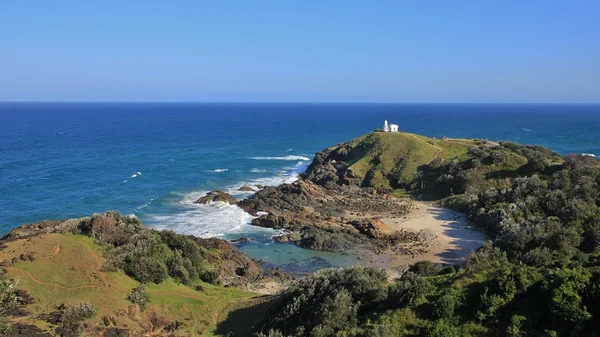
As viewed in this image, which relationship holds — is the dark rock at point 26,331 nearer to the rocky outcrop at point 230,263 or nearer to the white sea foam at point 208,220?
the rocky outcrop at point 230,263

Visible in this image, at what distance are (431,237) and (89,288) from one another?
32.3 meters

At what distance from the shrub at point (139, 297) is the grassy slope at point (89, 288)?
280mm

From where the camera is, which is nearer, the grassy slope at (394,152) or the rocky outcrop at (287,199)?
the rocky outcrop at (287,199)

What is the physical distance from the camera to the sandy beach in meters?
40.4

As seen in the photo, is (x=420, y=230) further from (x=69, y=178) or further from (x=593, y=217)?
(x=69, y=178)

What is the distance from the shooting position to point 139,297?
24.0 meters

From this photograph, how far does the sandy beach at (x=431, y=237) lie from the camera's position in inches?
1591

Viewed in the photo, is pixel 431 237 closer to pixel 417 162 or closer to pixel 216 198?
pixel 417 162

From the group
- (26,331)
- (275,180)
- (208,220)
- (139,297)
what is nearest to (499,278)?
(139,297)

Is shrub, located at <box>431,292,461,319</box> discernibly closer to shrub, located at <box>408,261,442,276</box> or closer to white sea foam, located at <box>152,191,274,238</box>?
shrub, located at <box>408,261,442,276</box>

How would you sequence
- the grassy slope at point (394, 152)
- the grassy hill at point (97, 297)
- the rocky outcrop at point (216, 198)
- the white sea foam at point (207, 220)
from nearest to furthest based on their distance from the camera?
the grassy hill at point (97, 297)
the white sea foam at point (207, 220)
the rocky outcrop at point (216, 198)
the grassy slope at point (394, 152)

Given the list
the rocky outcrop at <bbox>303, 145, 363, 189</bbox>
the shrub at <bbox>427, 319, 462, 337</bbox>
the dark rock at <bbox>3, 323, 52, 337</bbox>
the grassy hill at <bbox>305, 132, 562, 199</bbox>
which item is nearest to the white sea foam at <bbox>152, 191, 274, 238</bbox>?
the rocky outcrop at <bbox>303, 145, 363, 189</bbox>

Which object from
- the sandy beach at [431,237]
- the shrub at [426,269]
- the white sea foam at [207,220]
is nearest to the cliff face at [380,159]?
the sandy beach at [431,237]

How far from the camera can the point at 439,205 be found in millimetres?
57812
